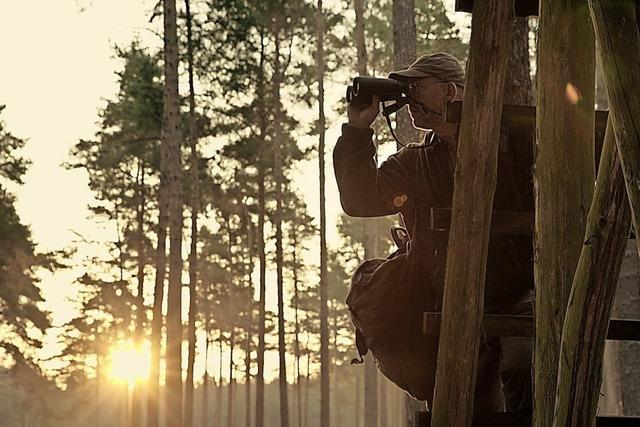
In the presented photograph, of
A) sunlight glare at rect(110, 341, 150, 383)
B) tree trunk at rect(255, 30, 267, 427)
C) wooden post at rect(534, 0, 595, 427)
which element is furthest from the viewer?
sunlight glare at rect(110, 341, 150, 383)

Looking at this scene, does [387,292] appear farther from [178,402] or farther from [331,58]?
[331,58]

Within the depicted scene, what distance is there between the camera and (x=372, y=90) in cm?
298

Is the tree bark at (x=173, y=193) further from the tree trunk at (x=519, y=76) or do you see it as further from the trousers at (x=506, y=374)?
the trousers at (x=506, y=374)

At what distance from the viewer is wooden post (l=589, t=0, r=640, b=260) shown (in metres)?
1.63

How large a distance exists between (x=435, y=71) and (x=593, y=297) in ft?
4.74

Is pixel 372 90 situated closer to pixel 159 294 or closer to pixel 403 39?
pixel 403 39

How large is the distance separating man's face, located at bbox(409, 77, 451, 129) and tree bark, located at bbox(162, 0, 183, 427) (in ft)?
48.3

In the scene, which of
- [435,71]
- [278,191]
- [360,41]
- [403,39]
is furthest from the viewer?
[278,191]

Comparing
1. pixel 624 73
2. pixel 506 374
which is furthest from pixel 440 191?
pixel 624 73

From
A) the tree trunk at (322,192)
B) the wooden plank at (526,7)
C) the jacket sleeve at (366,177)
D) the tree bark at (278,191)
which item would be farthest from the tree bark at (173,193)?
the wooden plank at (526,7)

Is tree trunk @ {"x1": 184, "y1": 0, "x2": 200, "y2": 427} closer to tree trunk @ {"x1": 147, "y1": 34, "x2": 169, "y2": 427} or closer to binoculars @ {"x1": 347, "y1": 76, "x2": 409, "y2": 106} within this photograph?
tree trunk @ {"x1": 147, "y1": 34, "x2": 169, "y2": 427}

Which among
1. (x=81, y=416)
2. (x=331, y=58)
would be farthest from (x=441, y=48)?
(x=81, y=416)

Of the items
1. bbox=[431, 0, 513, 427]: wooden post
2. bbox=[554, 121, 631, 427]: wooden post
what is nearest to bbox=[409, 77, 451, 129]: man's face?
bbox=[431, 0, 513, 427]: wooden post

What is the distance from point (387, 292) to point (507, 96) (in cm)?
332
